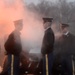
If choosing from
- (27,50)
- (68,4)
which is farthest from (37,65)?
(68,4)

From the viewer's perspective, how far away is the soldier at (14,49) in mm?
9242

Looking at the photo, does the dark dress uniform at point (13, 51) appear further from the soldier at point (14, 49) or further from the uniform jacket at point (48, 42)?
the uniform jacket at point (48, 42)

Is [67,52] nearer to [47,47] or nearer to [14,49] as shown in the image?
[47,47]

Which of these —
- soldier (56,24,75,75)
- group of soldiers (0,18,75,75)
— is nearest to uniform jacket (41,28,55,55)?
group of soldiers (0,18,75,75)

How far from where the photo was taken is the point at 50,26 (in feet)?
31.0

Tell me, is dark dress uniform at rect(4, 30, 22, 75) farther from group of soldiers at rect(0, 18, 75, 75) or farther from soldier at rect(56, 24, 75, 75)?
soldier at rect(56, 24, 75, 75)

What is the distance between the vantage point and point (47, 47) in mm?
9258

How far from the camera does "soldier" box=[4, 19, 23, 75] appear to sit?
364 inches

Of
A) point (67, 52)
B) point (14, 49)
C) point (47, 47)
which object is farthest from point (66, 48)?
point (14, 49)

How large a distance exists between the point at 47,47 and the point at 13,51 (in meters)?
0.79

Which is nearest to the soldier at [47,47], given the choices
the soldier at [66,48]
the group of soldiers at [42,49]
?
the group of soldiers at [42,49]

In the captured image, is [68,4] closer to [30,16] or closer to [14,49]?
[30,16]

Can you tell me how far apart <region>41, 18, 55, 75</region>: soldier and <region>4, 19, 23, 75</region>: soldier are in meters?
0.58

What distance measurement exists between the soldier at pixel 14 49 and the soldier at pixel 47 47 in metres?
0.58
